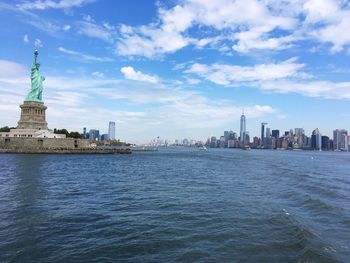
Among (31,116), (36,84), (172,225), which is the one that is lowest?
(172,225)

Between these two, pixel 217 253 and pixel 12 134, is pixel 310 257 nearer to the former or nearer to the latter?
pixel 217 253

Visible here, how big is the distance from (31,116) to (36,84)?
37.6ft

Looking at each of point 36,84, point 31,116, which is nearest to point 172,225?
point 31,116

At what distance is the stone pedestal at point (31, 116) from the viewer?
10938cm

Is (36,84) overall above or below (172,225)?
above

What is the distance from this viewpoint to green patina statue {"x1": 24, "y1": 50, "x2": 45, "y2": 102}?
114m

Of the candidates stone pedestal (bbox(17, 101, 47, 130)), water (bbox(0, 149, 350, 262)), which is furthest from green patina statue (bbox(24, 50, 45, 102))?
water (bbox(0, 149, 350, 262))

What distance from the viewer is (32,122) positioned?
359 ft

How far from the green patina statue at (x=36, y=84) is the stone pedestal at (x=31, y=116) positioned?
2.63 metres

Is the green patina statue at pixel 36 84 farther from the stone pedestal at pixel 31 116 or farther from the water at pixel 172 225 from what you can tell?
the water at pixel 172 225

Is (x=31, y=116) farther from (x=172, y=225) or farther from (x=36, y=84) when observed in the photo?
(x=172, y=225)

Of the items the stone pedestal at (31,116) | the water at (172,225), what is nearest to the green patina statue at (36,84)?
the stone pedestal at (31,116)

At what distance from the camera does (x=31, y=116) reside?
11044cm

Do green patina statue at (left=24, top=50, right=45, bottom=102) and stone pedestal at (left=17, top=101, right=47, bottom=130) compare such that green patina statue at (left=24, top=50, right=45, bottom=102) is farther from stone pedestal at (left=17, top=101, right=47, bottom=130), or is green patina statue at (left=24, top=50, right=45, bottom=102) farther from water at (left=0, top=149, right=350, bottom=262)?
water at (left=0, top=149, right=350, bottom=262)
